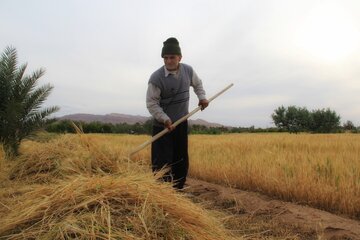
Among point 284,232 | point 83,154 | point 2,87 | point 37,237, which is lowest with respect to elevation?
point 284,232

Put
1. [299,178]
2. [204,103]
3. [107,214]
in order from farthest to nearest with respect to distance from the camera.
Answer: [299,178] < [204,103] < [107,214]

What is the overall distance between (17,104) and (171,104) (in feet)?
11.9

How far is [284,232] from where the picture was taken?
3807 mm

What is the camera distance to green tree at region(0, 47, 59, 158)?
303 inches

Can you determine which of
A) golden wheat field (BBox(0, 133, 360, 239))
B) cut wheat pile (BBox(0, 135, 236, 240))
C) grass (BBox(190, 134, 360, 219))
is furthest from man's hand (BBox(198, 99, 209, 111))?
cut wheat pile (BBox(0, 135, 236, 240))

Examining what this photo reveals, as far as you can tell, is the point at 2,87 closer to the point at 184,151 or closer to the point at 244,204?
the point at 184,151

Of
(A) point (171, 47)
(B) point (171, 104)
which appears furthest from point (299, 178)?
(A) point (171, 47)

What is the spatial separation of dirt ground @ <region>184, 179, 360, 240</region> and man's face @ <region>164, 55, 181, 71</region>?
1383 mm

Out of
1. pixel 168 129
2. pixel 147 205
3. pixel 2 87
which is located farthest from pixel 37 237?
pixel 2 87

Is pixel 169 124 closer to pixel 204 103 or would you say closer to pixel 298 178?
pixel 204 103

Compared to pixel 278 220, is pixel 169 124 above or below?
above

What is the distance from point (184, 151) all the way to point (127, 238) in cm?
289

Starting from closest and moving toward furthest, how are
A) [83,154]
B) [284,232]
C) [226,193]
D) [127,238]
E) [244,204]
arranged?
[127,238] → [284,232] → [83,154] → [244,204] → [226,193]

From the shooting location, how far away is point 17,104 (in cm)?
752
